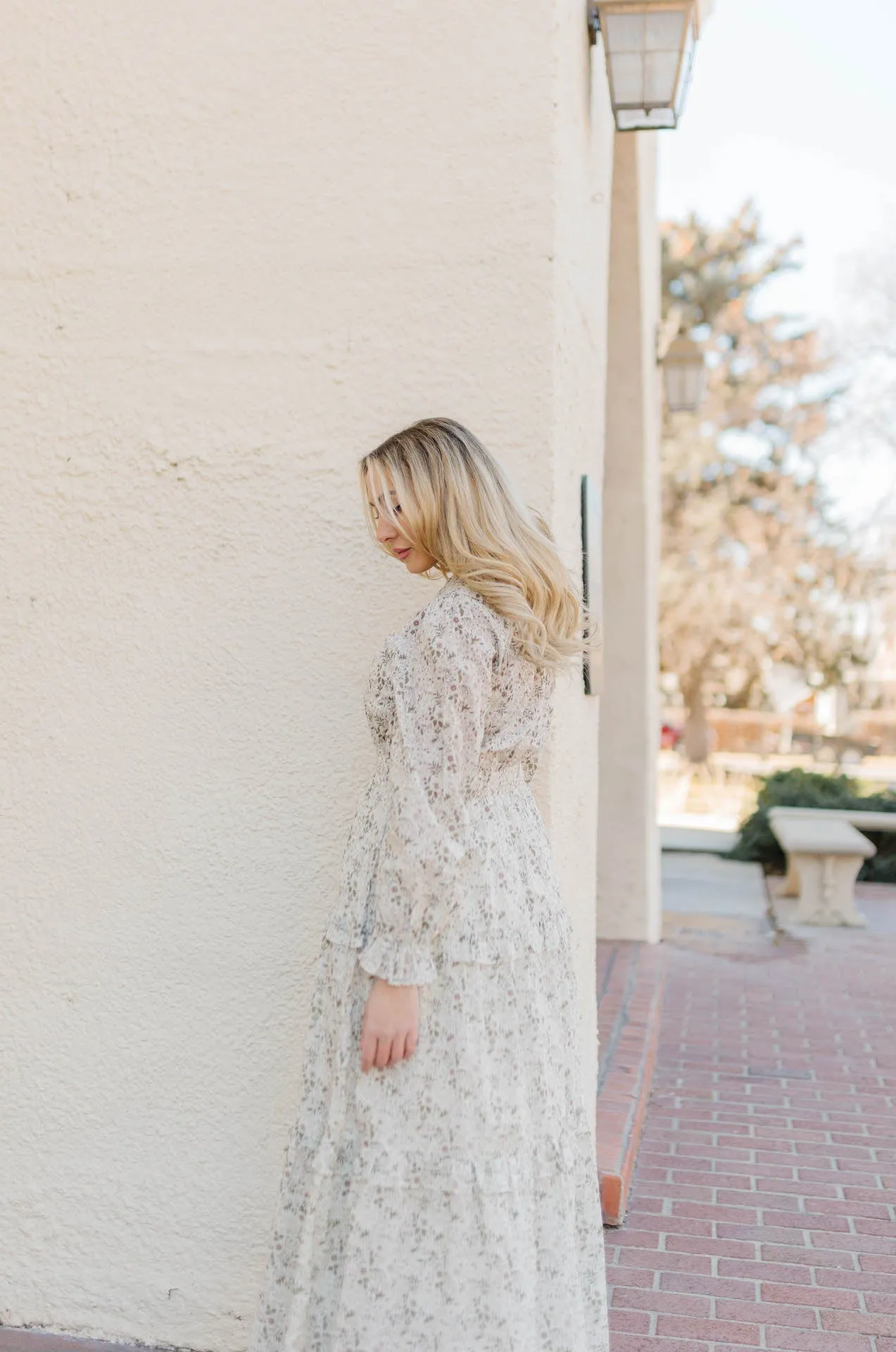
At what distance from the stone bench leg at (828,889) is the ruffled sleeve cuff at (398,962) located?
6947 mm

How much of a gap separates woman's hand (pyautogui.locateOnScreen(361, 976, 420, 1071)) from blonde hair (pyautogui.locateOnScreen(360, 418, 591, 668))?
2.01 feet

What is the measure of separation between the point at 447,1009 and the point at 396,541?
0.82 metres

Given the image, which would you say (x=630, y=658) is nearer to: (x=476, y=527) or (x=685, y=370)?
(x=685, y=370)

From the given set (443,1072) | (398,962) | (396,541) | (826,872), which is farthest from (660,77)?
(826,872)

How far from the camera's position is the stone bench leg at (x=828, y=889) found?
859 cm

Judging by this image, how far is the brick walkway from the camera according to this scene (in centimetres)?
314

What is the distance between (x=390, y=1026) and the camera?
212 cm

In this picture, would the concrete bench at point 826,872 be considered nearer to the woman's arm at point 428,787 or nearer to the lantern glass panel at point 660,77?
the lantern glass panel at point 660,77

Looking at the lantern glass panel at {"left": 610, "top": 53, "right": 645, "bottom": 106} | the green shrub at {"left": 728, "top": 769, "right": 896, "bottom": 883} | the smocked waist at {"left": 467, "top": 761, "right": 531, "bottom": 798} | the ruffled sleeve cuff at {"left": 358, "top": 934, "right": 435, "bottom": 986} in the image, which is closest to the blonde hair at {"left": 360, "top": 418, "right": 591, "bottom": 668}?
the smocked waist at {"left": 467, "top": 761, "right": 531, "bottom": 798}

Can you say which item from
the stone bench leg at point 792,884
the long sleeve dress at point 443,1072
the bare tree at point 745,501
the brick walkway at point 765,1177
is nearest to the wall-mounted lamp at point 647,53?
the long sleeve dress at point 443,1072

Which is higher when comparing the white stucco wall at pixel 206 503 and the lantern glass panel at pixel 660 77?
the lantern glass panel at pixel 660 77

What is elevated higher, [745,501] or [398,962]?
[745,501]

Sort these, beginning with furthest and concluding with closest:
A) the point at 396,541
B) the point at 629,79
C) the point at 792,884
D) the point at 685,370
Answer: the point at 792,884
the point at 685,370
the point at 629,79
the point at 396,541

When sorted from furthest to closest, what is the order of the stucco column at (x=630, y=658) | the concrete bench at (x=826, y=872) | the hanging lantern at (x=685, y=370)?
the hanging lantern at (x=685, y=370), the concrete bench at (x=826, y=872), the stucco column at (x=630, y=658)
